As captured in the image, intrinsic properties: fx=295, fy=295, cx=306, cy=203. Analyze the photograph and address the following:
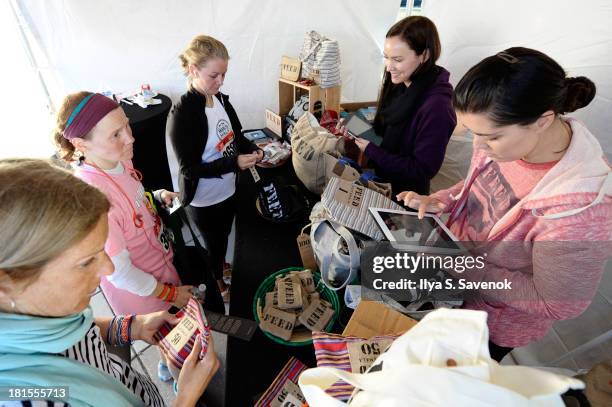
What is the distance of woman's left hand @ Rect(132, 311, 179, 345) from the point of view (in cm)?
93

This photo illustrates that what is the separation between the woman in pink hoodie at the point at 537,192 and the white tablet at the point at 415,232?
11 centimetres

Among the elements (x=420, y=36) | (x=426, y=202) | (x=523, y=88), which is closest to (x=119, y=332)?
(x=426, y=202)

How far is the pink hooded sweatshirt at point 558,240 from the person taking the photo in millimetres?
680

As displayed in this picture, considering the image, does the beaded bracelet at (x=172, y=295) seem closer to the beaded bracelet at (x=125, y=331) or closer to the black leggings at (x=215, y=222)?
the beaded bracelet at (x=125, y=331)

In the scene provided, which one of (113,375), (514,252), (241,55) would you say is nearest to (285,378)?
(113,375)

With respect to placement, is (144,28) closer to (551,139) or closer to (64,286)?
(64,286)

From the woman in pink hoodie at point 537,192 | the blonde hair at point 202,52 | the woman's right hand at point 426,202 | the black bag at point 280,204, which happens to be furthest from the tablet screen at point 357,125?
the woman in pink hoodie at point 537,192

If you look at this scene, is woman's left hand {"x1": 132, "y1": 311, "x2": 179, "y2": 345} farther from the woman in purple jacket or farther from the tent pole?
the tent pole

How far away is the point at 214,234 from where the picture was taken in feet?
5.80

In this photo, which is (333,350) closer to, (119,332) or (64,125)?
(119,332)

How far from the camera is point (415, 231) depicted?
107cm

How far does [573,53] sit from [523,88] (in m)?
1.16

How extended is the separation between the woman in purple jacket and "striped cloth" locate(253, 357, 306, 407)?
100cm

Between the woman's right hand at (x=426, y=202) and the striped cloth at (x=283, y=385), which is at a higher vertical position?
the woman's right hand at (x=426, y=202)
